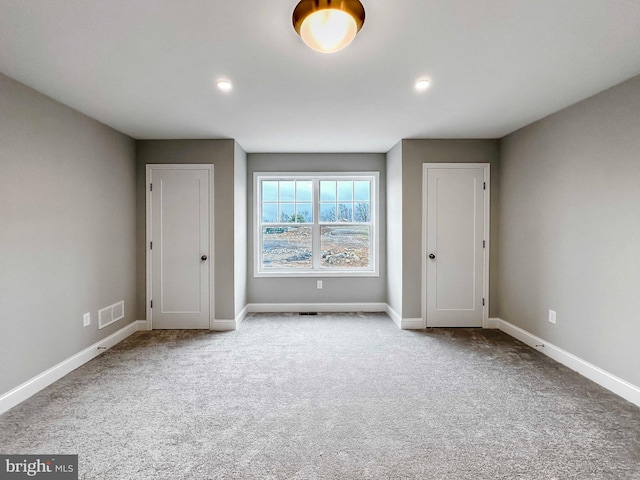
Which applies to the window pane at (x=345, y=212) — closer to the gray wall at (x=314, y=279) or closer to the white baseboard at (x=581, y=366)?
the gray wall at (x=314, y=279)

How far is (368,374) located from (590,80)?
116 inches

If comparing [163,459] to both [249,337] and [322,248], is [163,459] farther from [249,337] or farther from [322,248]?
[322,248]

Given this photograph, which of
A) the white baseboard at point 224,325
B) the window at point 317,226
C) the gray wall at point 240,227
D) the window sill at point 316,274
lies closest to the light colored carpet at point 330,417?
the white baseboard at point 224,325

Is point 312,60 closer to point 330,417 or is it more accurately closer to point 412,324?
point 330,417

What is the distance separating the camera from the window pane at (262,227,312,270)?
4.92 meters

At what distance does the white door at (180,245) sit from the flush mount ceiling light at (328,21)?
9.21 ft

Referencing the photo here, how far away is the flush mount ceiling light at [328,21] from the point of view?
1479 mm

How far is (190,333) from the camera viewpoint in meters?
3.95

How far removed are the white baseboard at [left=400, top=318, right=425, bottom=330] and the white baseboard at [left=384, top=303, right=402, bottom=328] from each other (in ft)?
0.17

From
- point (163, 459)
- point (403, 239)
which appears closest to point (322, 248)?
point (403, 239)

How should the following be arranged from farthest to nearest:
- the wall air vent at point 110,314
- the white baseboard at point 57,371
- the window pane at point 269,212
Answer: the window pane at point 269,212 → the wall air vent at point 110,314 → the white baseboard at point 57,371

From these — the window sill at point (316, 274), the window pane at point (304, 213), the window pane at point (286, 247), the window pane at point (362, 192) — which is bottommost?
the window sill at point (316, 274)

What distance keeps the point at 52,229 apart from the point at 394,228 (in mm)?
3744

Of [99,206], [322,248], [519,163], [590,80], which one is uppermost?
[590,80]
